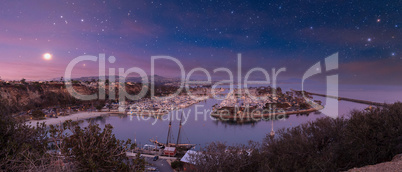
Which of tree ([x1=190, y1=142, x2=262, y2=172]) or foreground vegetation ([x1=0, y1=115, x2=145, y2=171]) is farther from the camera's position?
tree ([x1=190, y1=142, x2=262, y2=172])

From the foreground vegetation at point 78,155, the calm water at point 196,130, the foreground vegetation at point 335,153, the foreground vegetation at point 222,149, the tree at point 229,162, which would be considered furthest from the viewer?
the calm water at point 196,130

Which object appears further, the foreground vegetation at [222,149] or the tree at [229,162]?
the tree at [229,162]

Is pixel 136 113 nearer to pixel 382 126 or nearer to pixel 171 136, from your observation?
pixel 171 136

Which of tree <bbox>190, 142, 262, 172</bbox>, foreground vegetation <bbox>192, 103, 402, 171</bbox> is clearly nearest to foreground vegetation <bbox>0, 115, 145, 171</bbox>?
tree <bbox>190, 142, 262, 172</bbox>

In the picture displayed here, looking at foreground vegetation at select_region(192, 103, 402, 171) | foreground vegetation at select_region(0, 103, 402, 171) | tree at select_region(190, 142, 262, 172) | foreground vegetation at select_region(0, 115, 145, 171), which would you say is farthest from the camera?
tree at select_region(190, 142, 262, 172)

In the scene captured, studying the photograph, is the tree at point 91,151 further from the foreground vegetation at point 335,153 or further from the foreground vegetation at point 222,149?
the foreground vegetation at point 335,153

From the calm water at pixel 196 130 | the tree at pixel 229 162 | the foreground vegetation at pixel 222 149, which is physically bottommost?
the calm water at pixel 196 130

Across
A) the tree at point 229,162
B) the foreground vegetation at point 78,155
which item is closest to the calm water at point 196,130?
the tree at point 229,162

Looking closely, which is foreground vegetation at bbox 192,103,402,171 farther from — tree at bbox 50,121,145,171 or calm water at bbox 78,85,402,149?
calm water at bbox 78,85,402,149

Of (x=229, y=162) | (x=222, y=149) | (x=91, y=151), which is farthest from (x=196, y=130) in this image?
(x=91, y=151)

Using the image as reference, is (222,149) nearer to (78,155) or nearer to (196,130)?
(78,155)

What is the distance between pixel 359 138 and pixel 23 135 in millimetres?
8036

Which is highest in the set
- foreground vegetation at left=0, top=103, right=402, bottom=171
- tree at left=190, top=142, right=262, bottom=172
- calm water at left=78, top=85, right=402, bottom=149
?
foreground vegetation at left=0, top=103, right=402, bottom=171

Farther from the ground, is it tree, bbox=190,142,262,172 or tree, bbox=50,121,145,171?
tree, bbox=50,121,145,171
